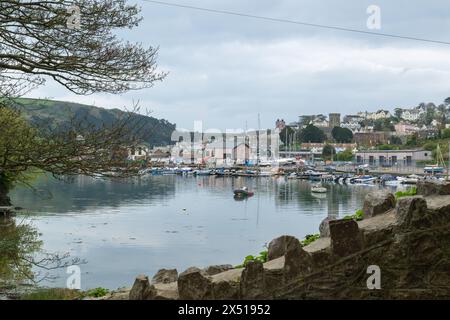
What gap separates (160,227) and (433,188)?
35.9 meters

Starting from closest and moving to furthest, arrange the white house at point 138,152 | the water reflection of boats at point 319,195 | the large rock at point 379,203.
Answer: the large rock at point 379,203
the white house at point 138,152
the water reflection of boats at point 319,195

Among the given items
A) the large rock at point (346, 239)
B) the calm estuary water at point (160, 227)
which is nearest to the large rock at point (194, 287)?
the large rock at point (346, 239)

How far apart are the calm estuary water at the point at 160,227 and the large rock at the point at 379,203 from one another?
6826mm

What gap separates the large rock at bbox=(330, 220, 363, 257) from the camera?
8.98 meters

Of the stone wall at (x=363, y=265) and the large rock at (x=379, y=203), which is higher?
the large rock at (x=379, y=203)

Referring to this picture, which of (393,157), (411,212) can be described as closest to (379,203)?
(411,212)

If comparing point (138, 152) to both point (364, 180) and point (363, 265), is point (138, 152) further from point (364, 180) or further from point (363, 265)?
point (364, 180)

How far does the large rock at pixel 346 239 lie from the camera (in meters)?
8.98

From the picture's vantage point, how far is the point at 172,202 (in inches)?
2621

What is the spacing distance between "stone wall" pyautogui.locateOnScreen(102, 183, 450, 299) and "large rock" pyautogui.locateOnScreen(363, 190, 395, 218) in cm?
98

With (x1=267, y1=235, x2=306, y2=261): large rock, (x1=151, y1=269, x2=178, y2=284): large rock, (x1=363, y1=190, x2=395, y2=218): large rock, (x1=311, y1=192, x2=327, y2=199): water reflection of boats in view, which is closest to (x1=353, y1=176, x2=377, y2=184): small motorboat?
(x1=311, y1=192, x2=327, y2=199): water reflection of boats

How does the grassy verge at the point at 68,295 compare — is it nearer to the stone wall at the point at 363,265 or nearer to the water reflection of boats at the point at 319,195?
the stone wall at the point at 363,265

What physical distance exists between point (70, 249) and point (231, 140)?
5243 inches

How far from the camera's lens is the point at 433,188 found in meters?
10.4
